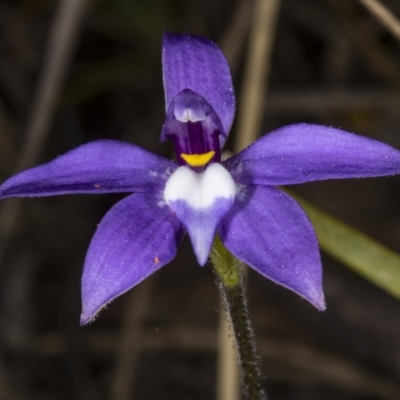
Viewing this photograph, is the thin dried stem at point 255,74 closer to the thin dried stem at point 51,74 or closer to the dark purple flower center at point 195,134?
the thin dried stem at point 51,74

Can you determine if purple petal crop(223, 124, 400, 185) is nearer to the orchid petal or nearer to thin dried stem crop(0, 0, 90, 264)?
the orchid petal

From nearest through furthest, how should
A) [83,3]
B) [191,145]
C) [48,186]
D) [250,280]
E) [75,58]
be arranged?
1. [48,186]
2. [191,145]
3. [83,3]
4. [250,280]
5. [75,58]

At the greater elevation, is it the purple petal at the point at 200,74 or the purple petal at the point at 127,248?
the purple petal at the point at 200,74

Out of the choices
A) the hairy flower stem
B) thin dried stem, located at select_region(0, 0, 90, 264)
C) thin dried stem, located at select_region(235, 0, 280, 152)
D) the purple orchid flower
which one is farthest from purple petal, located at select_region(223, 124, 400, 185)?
thin dried stem, located at select_region(0, 0, 90, 264)

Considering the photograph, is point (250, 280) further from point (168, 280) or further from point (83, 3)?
point (83, 3)

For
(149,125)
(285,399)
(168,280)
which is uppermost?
(149,125)

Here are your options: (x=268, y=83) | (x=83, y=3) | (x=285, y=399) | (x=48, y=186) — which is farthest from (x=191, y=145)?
(x=268, y=83)

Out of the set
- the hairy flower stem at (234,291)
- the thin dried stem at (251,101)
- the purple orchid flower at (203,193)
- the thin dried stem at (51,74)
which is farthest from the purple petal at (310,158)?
the thin dried stem at (51,74)
